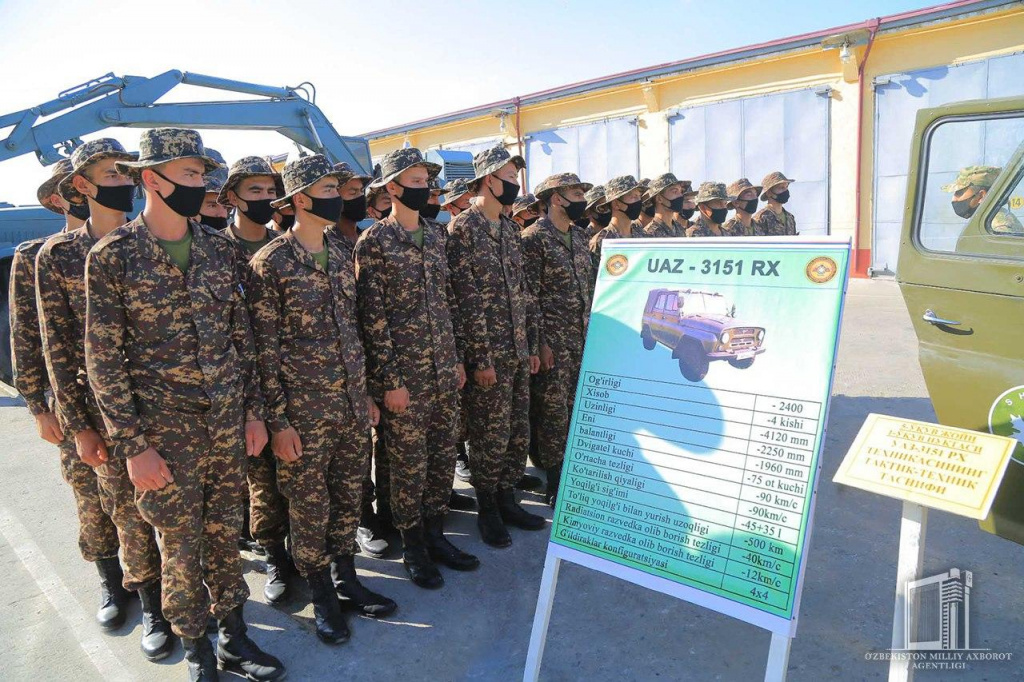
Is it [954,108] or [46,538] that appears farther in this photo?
[46,538]

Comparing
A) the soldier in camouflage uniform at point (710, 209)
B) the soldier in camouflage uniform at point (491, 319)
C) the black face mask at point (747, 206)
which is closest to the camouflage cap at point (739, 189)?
the black face mask at point (747, 206)

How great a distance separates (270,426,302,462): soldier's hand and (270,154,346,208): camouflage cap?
1030 millimetres

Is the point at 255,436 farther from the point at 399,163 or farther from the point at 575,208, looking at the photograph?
the point at 575,208

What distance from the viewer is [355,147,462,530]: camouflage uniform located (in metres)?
3.20

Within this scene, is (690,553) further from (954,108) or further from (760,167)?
(760,167)

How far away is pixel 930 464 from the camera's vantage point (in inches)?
73.0

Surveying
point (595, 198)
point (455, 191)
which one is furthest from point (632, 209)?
point (455, 191)

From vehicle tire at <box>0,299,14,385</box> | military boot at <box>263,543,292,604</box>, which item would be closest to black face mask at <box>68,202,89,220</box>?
military boot at <box>263,543,292,604</box>

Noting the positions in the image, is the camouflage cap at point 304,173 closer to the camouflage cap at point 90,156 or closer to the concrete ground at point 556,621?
the camouflage cap at point 90,156

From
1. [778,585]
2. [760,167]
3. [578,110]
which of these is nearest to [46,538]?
[778,585]

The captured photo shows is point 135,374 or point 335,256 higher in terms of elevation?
point 335,256

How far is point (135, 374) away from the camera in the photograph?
2.44 metres

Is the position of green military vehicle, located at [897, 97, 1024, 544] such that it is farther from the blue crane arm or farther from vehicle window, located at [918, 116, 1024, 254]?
the blue crane arm

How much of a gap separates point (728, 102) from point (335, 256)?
1252 centimetres
